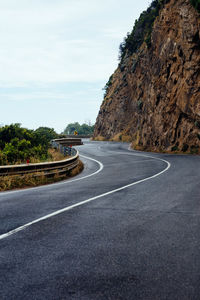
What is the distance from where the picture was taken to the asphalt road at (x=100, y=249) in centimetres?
337

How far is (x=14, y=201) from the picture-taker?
8.59 m

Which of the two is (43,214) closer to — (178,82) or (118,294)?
(118,294)

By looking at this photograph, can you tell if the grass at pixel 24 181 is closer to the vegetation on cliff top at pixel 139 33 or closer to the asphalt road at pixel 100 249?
the asphalt road at pixel 100 249

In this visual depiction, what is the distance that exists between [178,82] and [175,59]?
2661 millimetres

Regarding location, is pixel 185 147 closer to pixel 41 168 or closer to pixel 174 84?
pixel 174 84

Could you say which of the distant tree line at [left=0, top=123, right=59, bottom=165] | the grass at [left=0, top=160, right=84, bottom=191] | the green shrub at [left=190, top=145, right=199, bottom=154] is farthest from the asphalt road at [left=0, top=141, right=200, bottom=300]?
the green shrub at [left=190, top=145, right=199, bottom=154]

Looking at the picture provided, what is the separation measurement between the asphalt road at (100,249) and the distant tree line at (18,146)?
1013 cm

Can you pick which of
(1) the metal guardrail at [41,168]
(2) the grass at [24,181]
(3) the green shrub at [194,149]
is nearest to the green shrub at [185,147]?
(3) the green shrub at [194,149]

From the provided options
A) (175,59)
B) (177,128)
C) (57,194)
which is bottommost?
(57,194)

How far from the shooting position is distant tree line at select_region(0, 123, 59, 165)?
59.3 feet

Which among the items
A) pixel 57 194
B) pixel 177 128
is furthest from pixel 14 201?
pixel 177 128

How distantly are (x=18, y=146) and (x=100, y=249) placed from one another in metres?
16.2

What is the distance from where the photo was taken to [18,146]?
19.8 meters

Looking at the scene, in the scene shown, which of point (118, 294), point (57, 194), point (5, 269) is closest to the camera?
point (118, 294)
